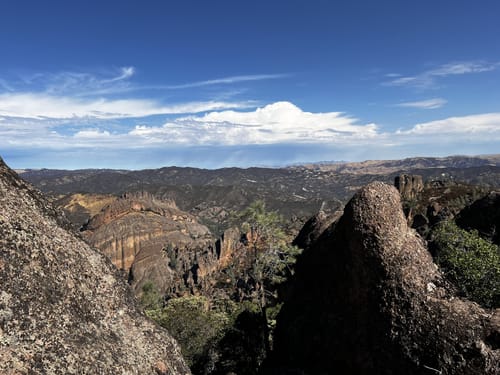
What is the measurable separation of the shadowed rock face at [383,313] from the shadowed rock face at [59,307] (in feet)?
39.2

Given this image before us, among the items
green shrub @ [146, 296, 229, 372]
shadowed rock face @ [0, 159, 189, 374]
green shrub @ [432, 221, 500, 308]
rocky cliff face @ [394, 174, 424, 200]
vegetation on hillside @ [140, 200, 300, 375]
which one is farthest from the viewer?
rocky cliff face @ [394, 174, 424, 200]

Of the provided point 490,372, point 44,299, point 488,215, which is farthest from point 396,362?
point 488,215

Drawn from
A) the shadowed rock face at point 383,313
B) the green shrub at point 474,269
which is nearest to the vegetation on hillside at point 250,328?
the shadowed rock face at point 383,313

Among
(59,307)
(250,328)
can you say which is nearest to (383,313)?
(59,307)

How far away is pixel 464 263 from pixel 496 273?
2.03 metres

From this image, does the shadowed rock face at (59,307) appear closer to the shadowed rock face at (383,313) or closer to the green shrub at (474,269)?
the shadowed rock face at (383,313)

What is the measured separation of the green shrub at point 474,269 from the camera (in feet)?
82.5

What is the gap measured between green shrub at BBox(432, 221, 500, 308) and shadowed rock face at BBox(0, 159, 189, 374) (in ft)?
67.9

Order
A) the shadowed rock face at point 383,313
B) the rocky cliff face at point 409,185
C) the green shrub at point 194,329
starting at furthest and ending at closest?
the rocky cliff face at point 409,185 → the green shrub at point 194,329 → the shadowed rock face at point 383,313

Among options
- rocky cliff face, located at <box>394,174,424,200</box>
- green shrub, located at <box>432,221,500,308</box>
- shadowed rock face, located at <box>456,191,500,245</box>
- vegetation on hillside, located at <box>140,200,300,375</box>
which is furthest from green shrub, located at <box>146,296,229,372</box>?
rocky cliff face, located at <box>394,174,424,200</box>

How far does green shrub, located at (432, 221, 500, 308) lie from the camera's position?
25.1 meters

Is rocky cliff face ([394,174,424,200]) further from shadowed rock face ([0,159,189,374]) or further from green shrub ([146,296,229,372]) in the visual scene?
shadowed rock face ([0,159,189,374])

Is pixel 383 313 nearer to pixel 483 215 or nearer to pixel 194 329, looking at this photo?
pixel 194 329

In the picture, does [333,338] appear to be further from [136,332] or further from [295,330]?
[136,332]
